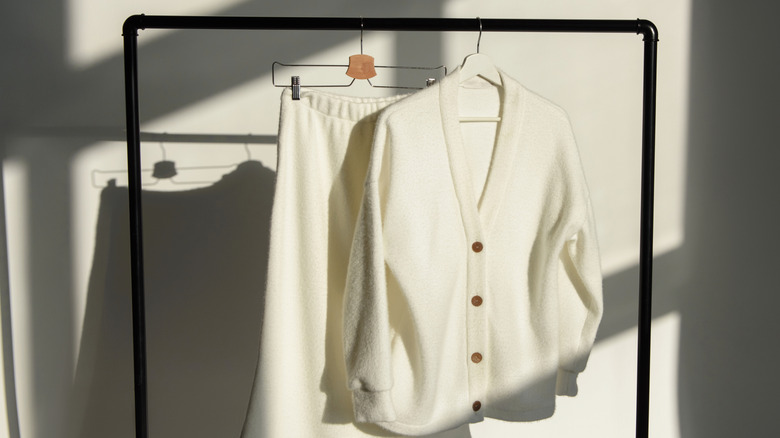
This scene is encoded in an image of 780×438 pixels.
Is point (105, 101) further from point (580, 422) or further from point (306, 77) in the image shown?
point (580, 422)

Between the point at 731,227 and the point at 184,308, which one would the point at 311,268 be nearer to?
the point at 184,308

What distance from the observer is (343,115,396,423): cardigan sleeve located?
59.6 inches

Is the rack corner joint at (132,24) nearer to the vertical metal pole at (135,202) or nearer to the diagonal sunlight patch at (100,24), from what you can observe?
the vertical metal pole at (135,202)

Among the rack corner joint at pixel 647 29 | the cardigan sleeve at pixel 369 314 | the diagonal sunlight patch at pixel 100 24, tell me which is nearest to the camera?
the cardigan sleeve at pixel 369 314

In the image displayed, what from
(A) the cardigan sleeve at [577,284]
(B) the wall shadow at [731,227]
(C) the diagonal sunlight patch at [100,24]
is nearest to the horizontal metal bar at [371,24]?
(A) the cardigan sleeve at [577,284]

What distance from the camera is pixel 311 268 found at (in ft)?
5.28

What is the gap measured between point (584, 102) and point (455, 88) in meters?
0.88

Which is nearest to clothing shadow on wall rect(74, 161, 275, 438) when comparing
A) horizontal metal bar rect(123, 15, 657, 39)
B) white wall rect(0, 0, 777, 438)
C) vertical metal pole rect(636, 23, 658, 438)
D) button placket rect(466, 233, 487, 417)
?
white wall rect(0, 0, 777, 438)

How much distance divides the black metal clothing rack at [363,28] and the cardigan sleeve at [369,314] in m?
0.26

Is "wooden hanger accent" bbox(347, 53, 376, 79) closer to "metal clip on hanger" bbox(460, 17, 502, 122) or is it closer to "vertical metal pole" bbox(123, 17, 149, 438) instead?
"metal clip on hanger" bbox(460, 17, 502, 122)

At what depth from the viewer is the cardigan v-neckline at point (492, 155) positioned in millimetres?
1564

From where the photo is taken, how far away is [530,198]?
1630 millimetres

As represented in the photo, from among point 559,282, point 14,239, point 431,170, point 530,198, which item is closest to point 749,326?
point 559,282

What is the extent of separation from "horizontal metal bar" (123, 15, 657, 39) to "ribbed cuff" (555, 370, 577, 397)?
73 cm
